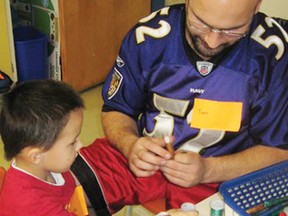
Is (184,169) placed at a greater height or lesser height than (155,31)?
lesser

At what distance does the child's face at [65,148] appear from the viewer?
1.10 metres

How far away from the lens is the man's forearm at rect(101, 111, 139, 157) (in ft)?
4.49

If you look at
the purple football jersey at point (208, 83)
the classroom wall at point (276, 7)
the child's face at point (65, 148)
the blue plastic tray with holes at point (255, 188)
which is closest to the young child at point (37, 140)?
the child's face at point (65, 148)

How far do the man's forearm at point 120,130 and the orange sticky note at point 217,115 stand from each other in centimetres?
22

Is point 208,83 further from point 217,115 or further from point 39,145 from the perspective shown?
point 39,145

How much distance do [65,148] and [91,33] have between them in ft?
6.26

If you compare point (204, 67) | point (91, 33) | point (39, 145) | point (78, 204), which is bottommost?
point (91, 33)

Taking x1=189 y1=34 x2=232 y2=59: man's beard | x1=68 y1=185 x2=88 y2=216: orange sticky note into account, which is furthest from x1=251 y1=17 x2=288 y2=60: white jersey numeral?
x1=68 y1=185 x2=88 y2=216: orange sticky note

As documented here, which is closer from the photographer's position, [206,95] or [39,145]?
[39,145]

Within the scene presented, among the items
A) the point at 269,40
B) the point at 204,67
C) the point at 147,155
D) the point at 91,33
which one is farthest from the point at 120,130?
the point at 91,33

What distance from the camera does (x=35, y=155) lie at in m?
1.09

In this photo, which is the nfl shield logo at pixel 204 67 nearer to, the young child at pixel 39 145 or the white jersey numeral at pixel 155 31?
the white jersey numeral at pixel 155 31

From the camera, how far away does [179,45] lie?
1.30 meters

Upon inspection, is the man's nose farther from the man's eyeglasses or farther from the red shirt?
the red shirt
